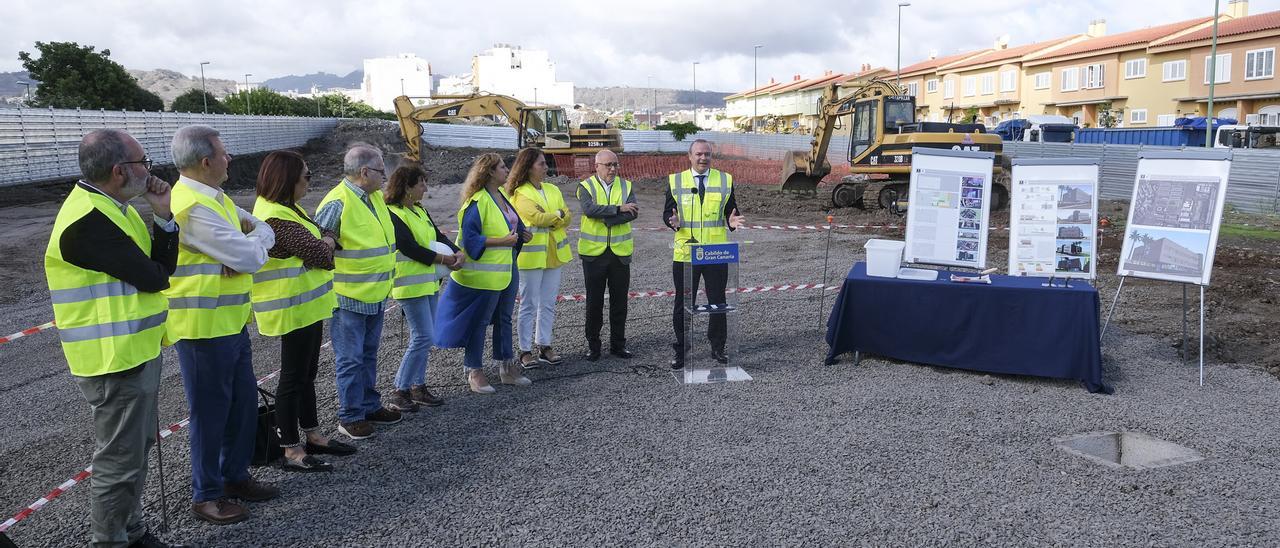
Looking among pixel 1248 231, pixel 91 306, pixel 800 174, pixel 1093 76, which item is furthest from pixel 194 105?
pixel 91 306

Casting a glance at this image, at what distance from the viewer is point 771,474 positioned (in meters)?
4.79

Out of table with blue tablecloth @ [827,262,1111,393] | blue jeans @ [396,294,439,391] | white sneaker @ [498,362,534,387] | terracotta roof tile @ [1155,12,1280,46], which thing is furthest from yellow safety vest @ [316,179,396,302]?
terracotta roof tile @ [1155,12,1280,46]

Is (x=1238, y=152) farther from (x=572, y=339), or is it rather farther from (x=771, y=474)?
(x=771, y=474)

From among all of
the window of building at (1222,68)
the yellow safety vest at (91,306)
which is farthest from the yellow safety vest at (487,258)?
the window of building at (1222,68)

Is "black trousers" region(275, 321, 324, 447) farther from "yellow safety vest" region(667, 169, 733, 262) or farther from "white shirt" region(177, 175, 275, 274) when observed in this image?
"yellow safety vest" region(667, 169, 733, 262)

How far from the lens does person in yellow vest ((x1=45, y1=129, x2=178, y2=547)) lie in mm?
3330

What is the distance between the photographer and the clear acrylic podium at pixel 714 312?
6.80 m

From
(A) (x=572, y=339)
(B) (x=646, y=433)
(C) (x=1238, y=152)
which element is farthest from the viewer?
(C) (x=1238, y=152)

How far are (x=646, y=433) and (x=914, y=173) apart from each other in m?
3.48

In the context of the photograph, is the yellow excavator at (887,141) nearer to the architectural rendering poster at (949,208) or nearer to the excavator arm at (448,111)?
the architectural rendering poster at (949,208)

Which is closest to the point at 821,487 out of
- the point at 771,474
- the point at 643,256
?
the point at 771,474

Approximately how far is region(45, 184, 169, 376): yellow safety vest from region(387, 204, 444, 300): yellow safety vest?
84.1 inches

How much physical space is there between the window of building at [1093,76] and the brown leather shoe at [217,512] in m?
55.9

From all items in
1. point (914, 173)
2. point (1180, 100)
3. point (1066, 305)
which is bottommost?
point (1066, 305)
